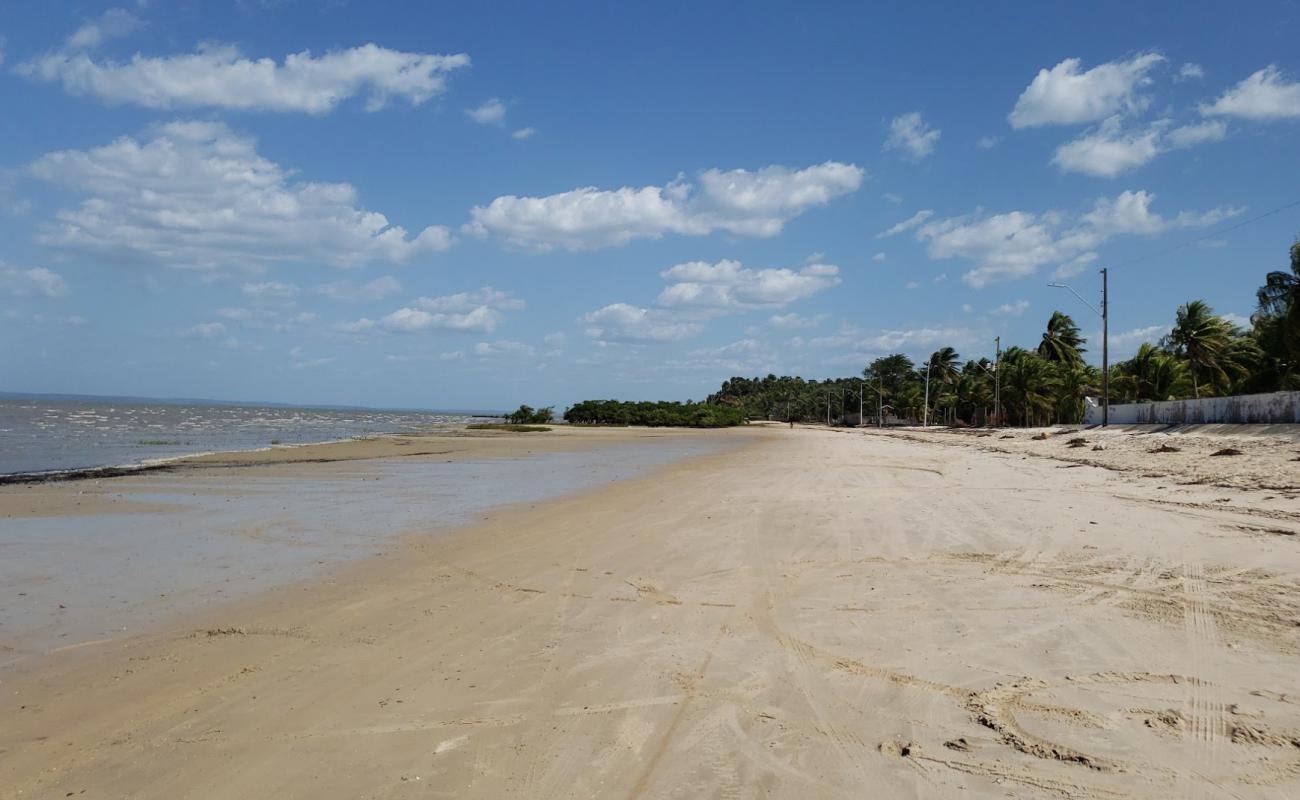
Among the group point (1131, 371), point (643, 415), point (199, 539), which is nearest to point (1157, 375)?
point (1131, 371)

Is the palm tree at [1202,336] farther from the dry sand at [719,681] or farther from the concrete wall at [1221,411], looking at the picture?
the dry sand at [719,681]

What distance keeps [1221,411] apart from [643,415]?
72.7 m

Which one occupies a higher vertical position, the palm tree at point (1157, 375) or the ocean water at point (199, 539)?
the palm tree at point (1157, 375)

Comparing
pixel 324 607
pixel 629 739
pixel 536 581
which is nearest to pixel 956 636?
pixel 629 739

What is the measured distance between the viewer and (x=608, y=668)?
5340 mm

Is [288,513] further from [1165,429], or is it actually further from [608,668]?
[1165,429]

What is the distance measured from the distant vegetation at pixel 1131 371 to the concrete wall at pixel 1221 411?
945 cm

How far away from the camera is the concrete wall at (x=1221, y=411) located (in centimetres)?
2662

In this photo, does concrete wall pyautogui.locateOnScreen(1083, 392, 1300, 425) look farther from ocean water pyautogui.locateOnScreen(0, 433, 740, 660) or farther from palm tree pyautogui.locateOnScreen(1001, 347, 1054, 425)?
palm tree pyautogui.locateOnScreen(1001, 347, 1054, 425)

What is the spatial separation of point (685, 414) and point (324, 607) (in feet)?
308

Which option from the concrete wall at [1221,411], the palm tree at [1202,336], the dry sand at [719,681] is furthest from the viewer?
the palm tree at [1202,336]

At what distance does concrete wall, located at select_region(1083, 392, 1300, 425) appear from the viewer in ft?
87.4

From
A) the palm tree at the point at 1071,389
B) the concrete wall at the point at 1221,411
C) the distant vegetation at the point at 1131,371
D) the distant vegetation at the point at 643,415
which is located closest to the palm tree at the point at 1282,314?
the distant vegetation at the point at 1131,371

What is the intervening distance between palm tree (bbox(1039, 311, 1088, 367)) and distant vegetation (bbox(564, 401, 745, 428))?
4029cm
